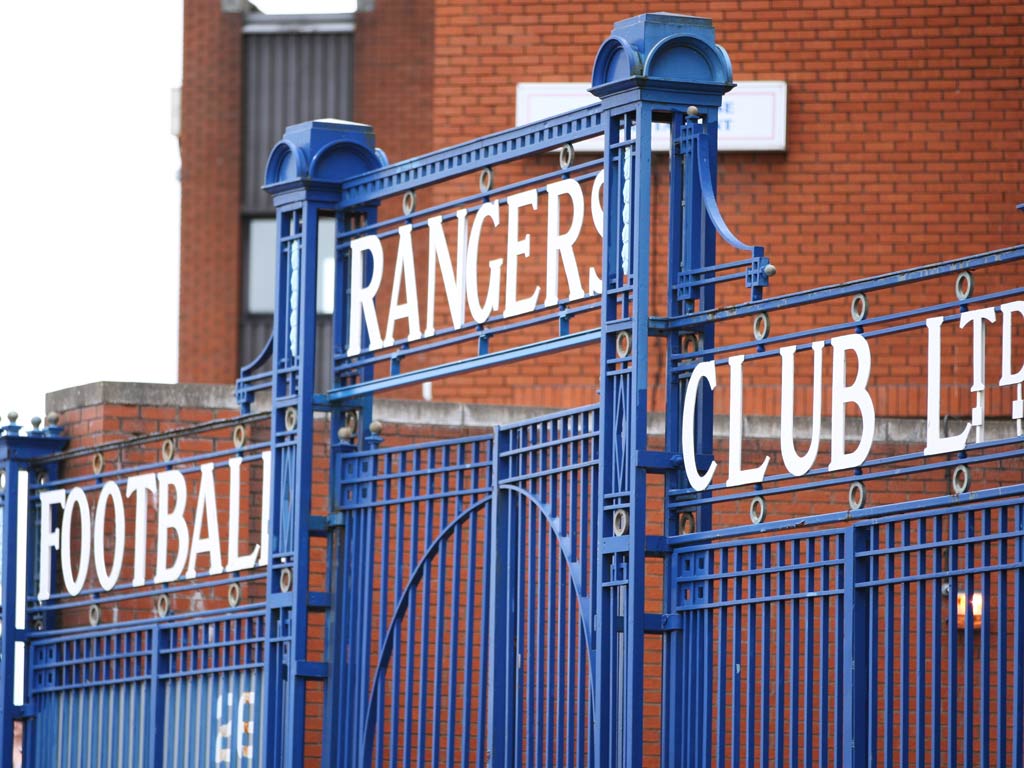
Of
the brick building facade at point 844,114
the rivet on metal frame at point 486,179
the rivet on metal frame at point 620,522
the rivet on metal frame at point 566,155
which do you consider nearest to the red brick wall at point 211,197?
the brick building facade at point 844,114

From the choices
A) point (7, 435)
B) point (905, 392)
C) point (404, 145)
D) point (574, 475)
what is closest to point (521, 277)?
point (905, 392)

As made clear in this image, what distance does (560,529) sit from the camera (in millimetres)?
7168

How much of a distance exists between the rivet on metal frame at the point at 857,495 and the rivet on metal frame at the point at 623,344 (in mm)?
1046

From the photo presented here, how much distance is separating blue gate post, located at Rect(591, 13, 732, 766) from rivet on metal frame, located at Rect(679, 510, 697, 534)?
137 millimetres

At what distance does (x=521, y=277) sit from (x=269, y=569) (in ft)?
18.1

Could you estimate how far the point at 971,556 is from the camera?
5.88 m

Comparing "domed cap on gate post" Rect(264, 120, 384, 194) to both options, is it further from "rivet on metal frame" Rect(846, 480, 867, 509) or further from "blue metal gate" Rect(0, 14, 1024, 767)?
"rivet on metal frame" Rect(846, 480, 867, 509)

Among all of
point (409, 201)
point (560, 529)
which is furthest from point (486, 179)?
point (560, 529)

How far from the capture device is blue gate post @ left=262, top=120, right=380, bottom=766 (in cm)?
822

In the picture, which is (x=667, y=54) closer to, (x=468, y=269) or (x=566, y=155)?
(x=566, y=155)

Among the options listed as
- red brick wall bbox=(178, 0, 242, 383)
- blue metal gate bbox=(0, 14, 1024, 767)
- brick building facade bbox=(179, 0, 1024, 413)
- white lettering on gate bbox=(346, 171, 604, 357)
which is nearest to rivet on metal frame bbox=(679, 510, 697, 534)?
blue metal gate bbox=(0, 14, 1024, 767)

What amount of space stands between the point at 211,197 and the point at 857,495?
17.4 m

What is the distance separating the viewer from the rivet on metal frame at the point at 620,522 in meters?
6.78

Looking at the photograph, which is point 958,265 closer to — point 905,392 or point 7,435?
point 7,435
